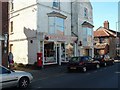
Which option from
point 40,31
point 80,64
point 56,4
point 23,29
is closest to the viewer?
point 80,64

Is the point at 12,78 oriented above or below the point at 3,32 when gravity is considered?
below

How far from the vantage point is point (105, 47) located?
52.3 m

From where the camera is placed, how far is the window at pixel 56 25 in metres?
27.9

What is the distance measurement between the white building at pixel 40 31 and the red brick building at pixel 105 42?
22.7 m

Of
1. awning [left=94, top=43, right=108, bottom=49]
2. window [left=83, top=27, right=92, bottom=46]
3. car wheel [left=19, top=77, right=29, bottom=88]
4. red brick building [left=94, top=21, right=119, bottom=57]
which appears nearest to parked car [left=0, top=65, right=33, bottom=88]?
car wheel [left=19, top=77, right=29, bottom=88]

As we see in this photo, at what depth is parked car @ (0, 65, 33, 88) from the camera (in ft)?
38.5

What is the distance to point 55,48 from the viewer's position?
28.5m

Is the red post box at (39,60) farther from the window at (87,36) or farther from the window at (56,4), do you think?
the window at (87,36)

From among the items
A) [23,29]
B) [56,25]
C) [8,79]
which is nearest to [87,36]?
[56,25]

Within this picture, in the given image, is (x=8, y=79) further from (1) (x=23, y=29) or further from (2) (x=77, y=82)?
(1) (x=23, y=29)

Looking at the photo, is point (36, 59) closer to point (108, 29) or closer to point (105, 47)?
point (105, 47)

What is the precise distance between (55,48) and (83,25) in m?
7.75

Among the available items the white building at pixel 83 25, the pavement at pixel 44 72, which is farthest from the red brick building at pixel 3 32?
the white building at pixel 83 25

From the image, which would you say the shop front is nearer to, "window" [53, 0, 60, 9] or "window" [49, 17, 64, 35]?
"window" [49, 17, 64, 35]
